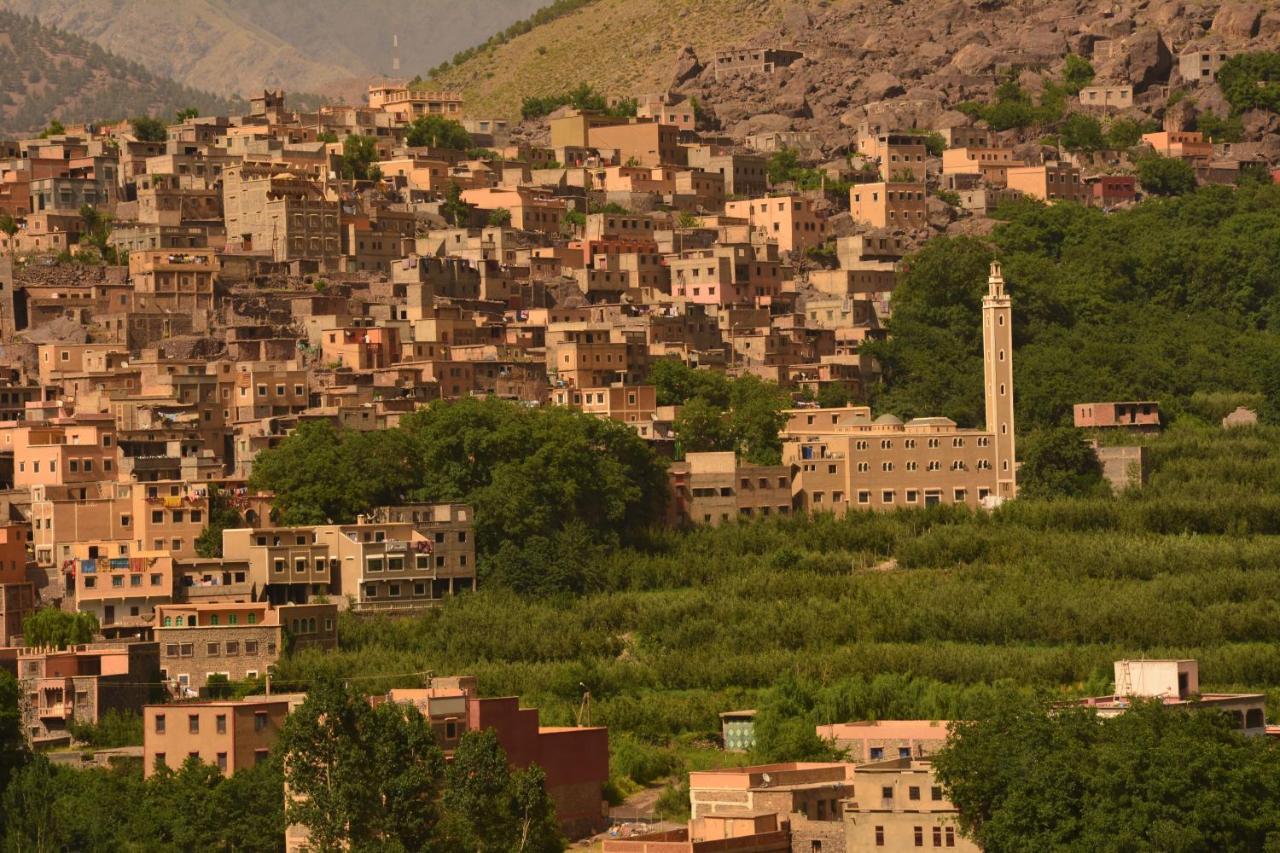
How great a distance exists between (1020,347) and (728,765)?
1400 inches

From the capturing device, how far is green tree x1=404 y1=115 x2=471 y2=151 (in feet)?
360

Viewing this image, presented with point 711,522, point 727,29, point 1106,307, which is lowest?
point 711,522

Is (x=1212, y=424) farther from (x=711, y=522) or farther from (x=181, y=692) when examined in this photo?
(x=181, y=692)

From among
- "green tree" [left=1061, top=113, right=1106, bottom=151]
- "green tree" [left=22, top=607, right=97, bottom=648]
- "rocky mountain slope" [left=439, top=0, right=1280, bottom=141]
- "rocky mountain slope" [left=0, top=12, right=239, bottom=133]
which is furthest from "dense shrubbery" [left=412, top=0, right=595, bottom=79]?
"green tree" [left=22, top=607, right=97, bottom=648]

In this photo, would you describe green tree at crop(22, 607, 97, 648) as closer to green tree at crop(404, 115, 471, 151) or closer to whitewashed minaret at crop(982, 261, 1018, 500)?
whitewashed minaret at crop(982, 261, 1018, 500)

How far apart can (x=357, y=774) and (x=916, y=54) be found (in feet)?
251

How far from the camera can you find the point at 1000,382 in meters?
82.2

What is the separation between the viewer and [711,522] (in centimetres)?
7756

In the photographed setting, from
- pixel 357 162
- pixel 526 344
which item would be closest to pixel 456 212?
pixel 357 162

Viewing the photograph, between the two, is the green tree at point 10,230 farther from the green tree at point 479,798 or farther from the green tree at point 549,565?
the green tree at point 479,798

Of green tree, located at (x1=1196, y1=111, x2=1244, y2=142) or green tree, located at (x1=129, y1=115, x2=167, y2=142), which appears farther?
green tree, located at (x1=1196, y1=111, x2=1244, y2=142)

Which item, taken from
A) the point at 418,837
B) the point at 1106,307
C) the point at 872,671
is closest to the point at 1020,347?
the point at 1106,307

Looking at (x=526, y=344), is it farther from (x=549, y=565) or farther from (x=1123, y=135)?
(x=1123, y=135)

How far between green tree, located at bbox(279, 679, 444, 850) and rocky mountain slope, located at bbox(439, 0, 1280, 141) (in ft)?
216
